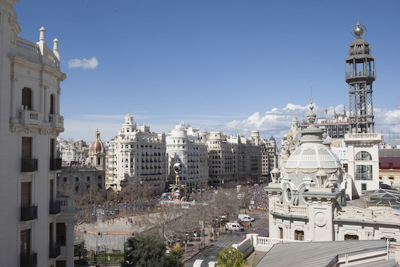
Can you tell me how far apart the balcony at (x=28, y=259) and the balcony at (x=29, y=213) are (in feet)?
5.88

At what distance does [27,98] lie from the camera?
62.3 ft

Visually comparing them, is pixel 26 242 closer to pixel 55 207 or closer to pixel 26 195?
pixel 26 195

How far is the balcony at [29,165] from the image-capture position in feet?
59.6

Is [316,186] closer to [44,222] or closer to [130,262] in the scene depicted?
[130,262]

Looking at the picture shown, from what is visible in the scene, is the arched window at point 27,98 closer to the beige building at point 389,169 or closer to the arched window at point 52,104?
the arched window at point 52,104

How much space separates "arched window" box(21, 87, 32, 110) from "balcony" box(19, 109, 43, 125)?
46 cm

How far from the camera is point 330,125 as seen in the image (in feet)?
496

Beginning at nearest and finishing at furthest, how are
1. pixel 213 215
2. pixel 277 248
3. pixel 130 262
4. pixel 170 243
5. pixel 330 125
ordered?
pixel 277 248 → pixel 130 262 → pixel 170 243 → pixel 213 215 → pixel 330 125

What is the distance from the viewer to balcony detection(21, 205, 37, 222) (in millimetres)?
18094

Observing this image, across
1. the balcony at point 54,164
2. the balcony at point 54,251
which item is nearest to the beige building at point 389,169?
the balcony at point 54,251

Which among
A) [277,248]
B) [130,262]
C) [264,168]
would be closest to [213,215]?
[130,262]

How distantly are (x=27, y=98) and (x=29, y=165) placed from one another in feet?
11.1

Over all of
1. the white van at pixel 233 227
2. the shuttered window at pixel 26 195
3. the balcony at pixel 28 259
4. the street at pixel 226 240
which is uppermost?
the shuttered window at pixel 26 195

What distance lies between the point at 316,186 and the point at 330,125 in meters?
129
